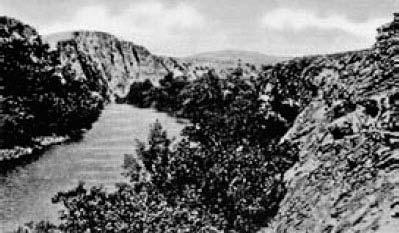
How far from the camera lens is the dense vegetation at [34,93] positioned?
124m

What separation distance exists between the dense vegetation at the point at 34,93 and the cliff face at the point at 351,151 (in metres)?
93.5

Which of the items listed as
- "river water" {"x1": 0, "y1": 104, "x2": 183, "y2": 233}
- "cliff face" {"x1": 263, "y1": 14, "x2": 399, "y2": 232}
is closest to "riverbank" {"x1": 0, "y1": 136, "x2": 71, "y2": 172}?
"river water" {"x1": 0, "y1": 104, "x2": 183, "y2": 233}

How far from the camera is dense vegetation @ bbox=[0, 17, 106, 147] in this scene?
124m

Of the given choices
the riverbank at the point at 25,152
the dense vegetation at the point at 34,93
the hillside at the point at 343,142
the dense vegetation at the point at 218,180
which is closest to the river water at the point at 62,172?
the riverbank at the point at 25,152

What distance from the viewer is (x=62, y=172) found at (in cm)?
8944

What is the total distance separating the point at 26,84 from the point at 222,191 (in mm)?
118676

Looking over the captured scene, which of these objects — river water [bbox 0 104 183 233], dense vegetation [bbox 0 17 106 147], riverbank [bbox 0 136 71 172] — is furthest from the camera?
dense vegetation [bbox 0 17 106 147]

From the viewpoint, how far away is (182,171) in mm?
38000

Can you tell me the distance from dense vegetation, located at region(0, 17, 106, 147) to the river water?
25.0 ft

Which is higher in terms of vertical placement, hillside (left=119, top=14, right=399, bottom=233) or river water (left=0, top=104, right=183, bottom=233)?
hillside (left=119, top=14, right=399, bottom=233)

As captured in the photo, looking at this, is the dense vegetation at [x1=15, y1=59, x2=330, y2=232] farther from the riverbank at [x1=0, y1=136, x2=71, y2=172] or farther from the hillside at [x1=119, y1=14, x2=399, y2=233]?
the riverbank at [x1=0, y1=136, x2=71, y2=172]

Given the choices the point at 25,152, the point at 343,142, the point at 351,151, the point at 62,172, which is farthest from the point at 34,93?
the point at 351,151

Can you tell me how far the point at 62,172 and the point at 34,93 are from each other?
5592cm

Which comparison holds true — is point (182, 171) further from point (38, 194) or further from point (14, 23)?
point (14, 23)
